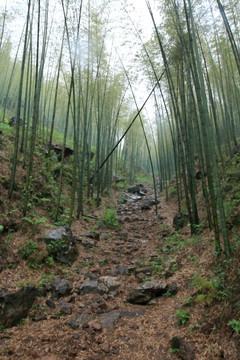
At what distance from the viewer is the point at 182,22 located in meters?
4.02

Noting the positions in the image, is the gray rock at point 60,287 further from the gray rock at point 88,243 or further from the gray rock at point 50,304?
the gray rock at point 88,243

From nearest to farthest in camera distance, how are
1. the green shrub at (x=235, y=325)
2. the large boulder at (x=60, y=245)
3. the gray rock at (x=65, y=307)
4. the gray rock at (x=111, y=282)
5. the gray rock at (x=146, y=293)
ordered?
the green shrub at (x=235, y=325) < the gray rock at (x=65, y=307) < the gray rock at (x=146, y=293) < the gray rock at (x=111, y=282) < the large boulder at (x=60, y=245)

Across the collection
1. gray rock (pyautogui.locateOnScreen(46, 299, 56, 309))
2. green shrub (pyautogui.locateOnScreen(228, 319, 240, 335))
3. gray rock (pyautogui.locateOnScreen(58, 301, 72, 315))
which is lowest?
gray rock (pyautogui.locateOnScreen(58, 301, 72, 315))

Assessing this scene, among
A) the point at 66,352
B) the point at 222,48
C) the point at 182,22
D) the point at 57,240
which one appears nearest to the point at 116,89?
the point at 222,48

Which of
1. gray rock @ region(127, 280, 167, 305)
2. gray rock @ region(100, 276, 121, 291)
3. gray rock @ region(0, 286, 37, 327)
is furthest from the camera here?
gray rock @ region(100, 276, 121, 291)

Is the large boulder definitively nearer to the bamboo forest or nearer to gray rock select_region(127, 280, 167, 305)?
the bamboo forest

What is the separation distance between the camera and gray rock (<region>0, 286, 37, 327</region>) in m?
2.12

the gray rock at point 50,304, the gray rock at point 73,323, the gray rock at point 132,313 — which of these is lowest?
the gray rock at point 132,313

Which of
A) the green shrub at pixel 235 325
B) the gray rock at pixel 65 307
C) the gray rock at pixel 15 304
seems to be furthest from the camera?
the gray rock at pixel 65 307

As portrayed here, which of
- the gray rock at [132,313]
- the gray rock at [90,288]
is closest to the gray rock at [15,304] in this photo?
the gray rock at [90,288]

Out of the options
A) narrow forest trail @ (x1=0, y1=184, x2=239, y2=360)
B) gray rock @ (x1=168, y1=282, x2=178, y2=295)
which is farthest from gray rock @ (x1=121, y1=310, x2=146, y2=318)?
gray rock @ (x1=168, y1=282, x2=178, y2=295)

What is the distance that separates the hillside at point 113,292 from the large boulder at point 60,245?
0.02m

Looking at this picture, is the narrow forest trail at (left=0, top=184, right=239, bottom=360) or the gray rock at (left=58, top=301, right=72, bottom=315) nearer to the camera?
the narrow forest trail at (left=0, top=184, right=239, bottom=360)

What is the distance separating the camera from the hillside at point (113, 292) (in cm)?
181
